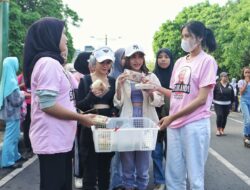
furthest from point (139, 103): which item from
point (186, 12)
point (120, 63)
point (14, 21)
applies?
point (186, 12)

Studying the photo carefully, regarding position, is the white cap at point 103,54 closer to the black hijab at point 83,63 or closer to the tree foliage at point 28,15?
the black hijab at point 83,63

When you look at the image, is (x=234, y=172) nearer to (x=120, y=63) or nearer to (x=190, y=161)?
(x=120, y=63)

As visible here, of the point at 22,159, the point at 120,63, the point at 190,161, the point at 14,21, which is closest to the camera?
the point at 190,161

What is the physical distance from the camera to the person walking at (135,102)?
16.7 ft

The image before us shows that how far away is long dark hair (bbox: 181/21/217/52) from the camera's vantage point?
165 inches

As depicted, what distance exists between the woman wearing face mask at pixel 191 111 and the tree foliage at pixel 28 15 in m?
21.7

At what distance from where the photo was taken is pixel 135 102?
5219mm

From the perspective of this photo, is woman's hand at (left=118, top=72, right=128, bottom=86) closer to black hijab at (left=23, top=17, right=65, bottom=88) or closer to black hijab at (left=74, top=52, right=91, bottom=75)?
black hijab at (left=74, top=52, right=91, bottom=75)

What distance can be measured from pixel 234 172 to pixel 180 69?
3604 millimetres

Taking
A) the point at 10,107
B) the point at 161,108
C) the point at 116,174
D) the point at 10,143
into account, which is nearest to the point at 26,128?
the point at 10,143

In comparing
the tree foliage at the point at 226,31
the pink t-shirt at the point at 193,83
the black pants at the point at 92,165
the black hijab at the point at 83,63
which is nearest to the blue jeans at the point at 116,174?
the black pants at the point at 92,165

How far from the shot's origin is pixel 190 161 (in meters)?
4.10

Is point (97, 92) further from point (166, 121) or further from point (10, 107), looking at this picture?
point (10, 107)

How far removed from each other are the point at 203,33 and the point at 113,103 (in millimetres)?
1481
